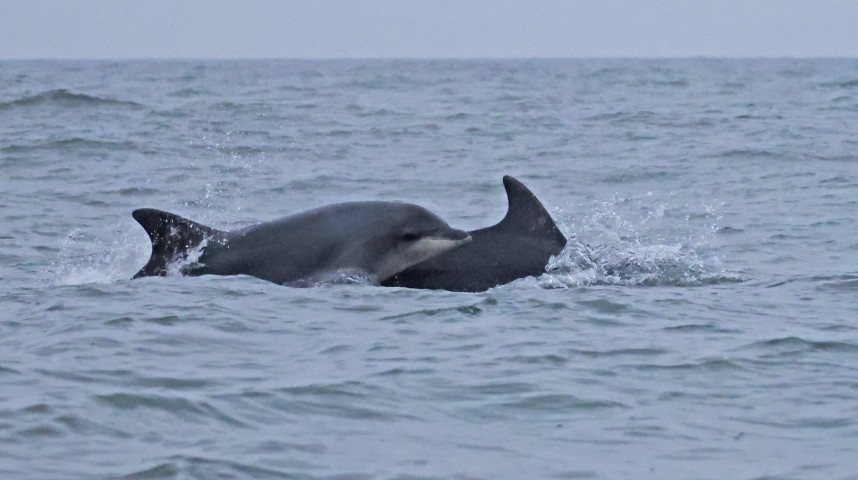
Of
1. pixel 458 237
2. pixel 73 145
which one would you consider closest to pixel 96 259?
pixel 458 237

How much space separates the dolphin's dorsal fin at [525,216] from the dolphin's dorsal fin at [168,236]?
241 cm

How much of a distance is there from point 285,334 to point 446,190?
36.6ft

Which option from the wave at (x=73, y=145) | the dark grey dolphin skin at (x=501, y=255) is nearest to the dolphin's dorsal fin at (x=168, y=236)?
the dark grey dolphin skin at (x=501, y=255)

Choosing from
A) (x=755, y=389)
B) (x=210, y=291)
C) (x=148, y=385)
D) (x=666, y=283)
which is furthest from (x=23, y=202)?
(x=755, y=389)

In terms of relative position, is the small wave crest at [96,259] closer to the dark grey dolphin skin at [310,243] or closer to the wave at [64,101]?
the dark grey dolphin skin at [310,243]

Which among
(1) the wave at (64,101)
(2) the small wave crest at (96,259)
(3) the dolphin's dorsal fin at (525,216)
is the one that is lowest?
(1) the wave at (64,101)

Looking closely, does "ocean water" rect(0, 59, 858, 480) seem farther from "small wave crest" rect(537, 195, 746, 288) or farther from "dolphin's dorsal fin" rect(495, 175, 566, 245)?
"dolphin's dorsal fin" rect(495, 175, 566, 245)

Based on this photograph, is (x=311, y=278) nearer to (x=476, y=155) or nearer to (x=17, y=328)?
(x=17, y=328)

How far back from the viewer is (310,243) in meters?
11.1

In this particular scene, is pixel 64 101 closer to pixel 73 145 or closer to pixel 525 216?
pixel 73 145

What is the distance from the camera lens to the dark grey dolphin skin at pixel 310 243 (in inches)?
434

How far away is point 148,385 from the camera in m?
7.66

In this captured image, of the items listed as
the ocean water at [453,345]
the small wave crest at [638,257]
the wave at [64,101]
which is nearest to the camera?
the ocean water at [453,345]

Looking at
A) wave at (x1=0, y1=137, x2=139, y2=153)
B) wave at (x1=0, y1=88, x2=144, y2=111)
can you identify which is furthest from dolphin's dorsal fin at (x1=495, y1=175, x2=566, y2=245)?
wave at (x1=0, y1=88, x2=144, y2=111)
